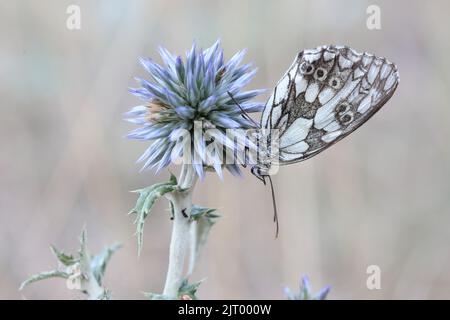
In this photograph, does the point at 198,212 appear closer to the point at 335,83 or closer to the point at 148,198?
the point at 148,198

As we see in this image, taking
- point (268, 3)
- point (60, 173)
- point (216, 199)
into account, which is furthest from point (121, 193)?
point (268, 3)

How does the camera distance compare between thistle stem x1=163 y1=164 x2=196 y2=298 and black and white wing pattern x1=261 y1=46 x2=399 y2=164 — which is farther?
black and white wing pattern x1=261 y1=46 x2=399 y2=164

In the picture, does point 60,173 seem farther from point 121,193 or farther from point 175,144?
point 175,144

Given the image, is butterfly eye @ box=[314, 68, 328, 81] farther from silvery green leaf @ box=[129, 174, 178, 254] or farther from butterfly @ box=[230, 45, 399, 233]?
silvery green leaf @ box=[129, 174, 178, 254]

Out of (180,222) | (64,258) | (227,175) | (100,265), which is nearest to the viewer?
(180,222)

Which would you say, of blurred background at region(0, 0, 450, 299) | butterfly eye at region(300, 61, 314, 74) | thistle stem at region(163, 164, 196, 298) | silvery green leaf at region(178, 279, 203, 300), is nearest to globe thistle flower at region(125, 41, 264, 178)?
thistle stem at region(163, 164, 196, 298)

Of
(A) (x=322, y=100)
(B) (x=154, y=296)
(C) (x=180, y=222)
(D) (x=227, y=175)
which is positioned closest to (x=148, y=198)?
(C) (x=180, y=222)

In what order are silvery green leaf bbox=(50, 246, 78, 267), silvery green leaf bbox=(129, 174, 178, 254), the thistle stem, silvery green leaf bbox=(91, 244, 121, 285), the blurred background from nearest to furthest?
1. silvery green leaf bbox=(129, 174, 178, 254)
2. the thistle stem
3. silvery green leaf bbox=(50, 246, 78, 267)
4. silvery green leaf bbox=(91, 244, 121, 285)
5. the blurred background

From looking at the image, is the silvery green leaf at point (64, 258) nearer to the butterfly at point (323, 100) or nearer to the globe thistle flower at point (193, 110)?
the globe thistle flower at point (193, 110)

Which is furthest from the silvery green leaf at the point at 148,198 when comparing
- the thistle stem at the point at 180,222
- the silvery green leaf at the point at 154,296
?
the silvery green leaf at the point at 154,296
